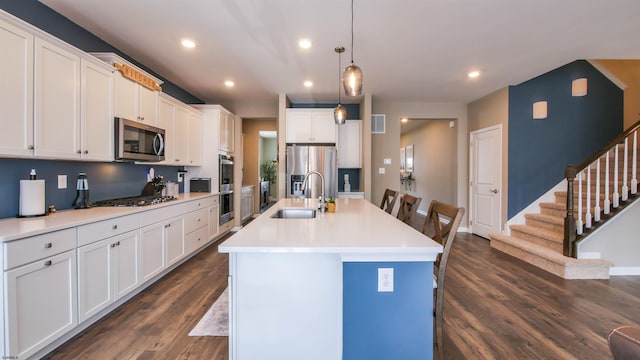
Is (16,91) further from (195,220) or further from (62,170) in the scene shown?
(195,220)

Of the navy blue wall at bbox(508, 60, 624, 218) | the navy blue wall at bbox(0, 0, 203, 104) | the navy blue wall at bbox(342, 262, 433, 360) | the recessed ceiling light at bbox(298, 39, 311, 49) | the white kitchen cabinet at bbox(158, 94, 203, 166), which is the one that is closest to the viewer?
the navy blue wall at bbox(342, 262, 433, 360)

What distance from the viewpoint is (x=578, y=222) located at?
3488 millimetres

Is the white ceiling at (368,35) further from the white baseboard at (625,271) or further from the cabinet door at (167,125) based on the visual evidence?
the white baseboard at (625,271)

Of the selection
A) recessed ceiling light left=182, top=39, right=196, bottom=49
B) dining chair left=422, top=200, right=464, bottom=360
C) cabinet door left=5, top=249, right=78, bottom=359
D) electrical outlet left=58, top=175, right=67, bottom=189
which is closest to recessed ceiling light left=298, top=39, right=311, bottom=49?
recessed ceiling light left=182, top=39, right=196, bottom=49

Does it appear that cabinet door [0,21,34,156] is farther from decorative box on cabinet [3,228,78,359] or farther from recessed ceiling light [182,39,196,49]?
recessed ceiling light [182,39,196,49]

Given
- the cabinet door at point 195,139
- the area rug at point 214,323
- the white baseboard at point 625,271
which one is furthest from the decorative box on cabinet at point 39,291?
the white baseboard at point 625,271

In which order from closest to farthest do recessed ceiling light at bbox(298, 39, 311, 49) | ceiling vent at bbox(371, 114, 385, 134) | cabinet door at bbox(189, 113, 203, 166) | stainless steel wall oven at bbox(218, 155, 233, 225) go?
recessed ceiling light at bbox(298, 39, 311, 49) → cabinet door at bbox(189, 113, 203, 166) → stainless steel wall oven at bbox(218, 155, 233, 225) → ceiling vent at bbox(371, 114, 385, 134)

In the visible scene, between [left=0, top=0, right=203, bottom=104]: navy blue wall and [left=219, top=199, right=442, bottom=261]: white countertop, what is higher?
[left=0, top=0, right=203, bottom=104]: navy blue wall

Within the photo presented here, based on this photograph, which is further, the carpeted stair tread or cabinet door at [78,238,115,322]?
the carpeted stair tread

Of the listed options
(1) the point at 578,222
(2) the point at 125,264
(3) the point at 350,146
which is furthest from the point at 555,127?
(2) the point at 125,264

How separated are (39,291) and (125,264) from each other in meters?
0.76

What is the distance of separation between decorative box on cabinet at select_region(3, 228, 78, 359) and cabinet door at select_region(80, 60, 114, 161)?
3.07ft

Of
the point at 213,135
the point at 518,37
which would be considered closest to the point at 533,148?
the point at 518,37

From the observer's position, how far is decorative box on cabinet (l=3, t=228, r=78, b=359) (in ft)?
5.22
